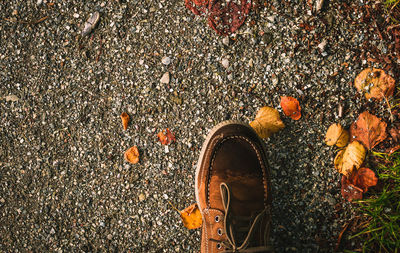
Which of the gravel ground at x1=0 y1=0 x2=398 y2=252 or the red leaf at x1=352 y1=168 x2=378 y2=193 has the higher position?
the gravel ground at x1=0 y1=0 x2=398 y2=252

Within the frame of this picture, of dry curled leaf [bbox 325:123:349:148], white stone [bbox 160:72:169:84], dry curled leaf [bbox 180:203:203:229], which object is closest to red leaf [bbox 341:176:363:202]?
dry curled leaf [bbox 325:123:349:148]

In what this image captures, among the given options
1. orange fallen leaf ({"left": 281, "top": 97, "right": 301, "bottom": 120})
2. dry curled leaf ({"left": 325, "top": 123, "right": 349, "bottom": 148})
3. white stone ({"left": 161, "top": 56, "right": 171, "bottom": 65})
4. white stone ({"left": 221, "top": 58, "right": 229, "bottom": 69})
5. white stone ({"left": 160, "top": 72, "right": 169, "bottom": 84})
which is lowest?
dry curled leaf ({"left": 325, "top": 123, "right": 349, "bottom": 148})

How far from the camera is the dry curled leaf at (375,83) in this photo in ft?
6.14

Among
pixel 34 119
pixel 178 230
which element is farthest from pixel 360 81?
pixel 34 119

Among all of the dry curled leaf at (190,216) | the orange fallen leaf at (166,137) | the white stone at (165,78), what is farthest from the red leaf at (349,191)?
the white stone at (165,78)

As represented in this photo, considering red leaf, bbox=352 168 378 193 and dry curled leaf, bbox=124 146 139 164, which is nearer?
red leaf, bbox=352 168 378 193

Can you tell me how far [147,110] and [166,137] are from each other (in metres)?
0.25

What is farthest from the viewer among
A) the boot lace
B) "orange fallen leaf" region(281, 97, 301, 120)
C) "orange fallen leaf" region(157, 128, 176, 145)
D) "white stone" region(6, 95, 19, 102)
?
"white stone" region(6, 95, 19, 102)

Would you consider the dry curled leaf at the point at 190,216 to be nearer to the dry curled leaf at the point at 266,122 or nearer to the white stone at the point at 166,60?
the dry curled leaf at the point at 266,122

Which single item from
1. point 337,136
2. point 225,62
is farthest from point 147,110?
point 337,136

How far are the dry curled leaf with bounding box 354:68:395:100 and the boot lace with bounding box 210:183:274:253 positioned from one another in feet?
3.51

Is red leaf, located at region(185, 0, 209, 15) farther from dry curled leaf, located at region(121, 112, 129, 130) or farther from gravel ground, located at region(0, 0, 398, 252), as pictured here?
dry curled leaf, located at region(121, 112, 129, 130)

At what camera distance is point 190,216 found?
2.01 meters

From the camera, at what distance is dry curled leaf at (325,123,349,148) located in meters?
1.89
